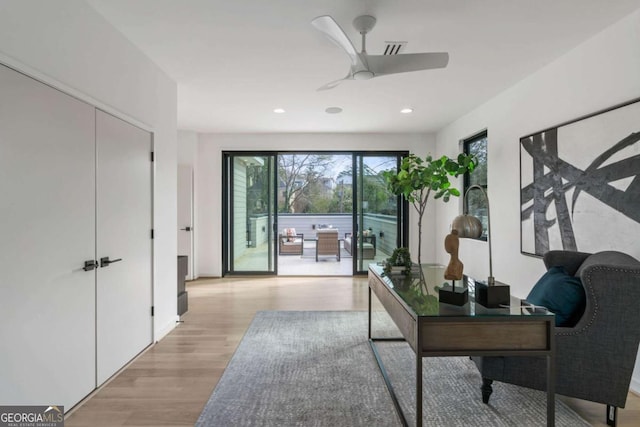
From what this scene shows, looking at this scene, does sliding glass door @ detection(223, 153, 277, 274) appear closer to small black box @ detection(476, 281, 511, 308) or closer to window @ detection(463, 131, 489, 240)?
window @ detection(463, 131, 489, 240)

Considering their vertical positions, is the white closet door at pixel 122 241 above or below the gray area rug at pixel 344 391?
above

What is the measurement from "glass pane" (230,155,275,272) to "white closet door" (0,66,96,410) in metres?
3.73

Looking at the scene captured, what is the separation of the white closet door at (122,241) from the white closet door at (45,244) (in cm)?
11

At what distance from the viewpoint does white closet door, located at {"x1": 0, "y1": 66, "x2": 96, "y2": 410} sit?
160cm

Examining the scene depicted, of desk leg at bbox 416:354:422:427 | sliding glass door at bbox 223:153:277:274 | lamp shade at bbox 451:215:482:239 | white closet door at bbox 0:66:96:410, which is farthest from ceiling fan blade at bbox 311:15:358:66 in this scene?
sliding glass door at bbox 223:153:277:274

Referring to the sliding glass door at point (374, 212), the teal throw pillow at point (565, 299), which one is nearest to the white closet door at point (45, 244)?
the teal throw pillow at point (565, 299)

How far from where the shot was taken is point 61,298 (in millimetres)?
1935

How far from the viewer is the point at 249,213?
19.6 feet

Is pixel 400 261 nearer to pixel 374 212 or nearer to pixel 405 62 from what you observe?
pixel 405 62

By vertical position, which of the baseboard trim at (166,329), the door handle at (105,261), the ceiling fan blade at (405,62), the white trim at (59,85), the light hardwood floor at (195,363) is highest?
the ceiling fan blade at (405,62)

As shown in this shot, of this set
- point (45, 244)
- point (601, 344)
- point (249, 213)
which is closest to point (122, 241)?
point (45, 244)

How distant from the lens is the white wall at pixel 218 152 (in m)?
5.82

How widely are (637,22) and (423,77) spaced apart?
63.1 inches

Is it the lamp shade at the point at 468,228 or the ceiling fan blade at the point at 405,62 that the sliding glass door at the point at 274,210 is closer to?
the ceiling fan blade at the point at 405,62
